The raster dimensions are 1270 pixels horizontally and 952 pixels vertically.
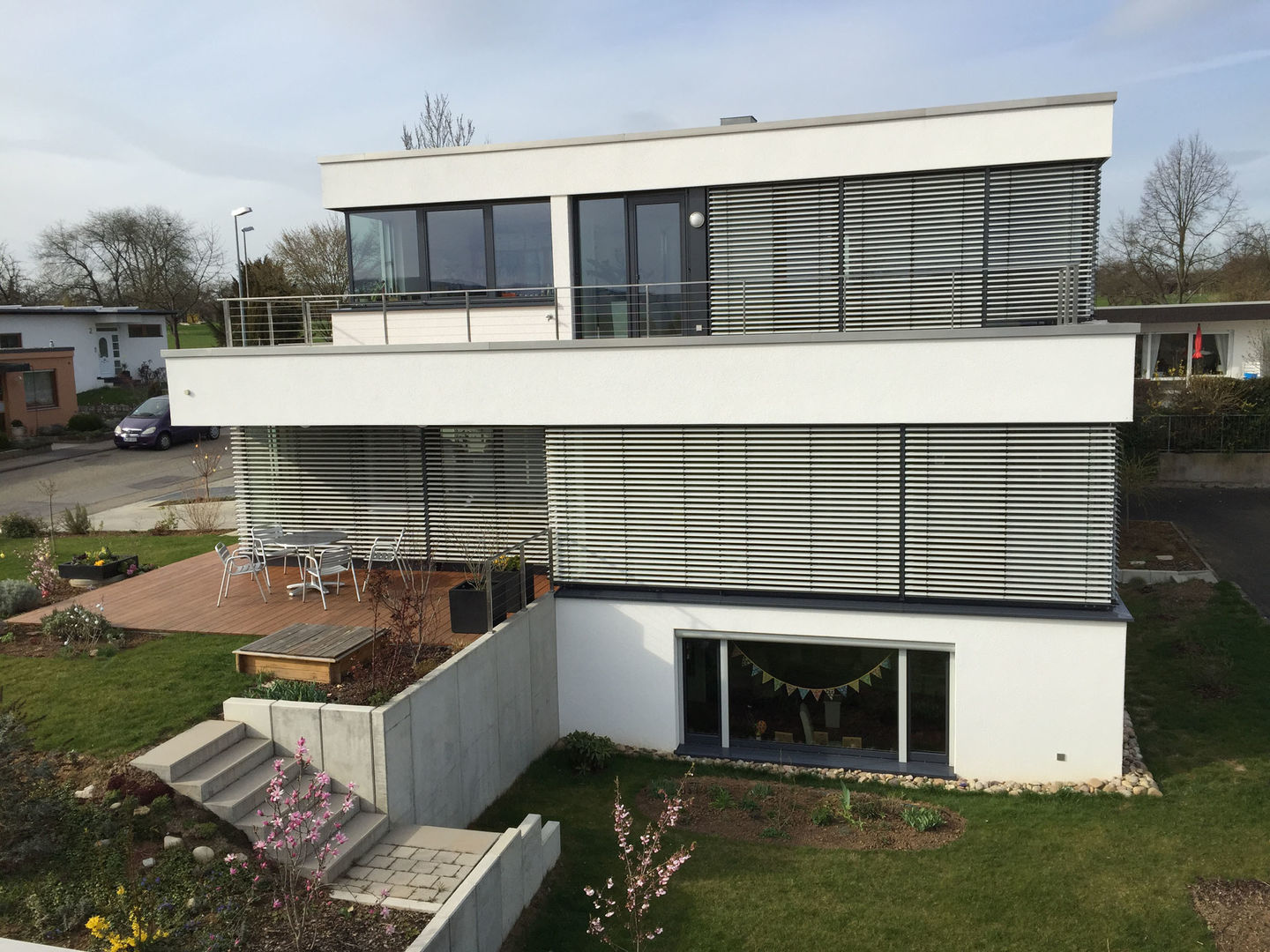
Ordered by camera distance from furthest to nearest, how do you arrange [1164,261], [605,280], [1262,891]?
[1164,261], [605,280], [1262,891]

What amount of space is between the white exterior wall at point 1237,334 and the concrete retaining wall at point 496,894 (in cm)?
3193

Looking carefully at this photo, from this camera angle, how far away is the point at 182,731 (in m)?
8.86

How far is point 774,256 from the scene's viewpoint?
13.1 metres

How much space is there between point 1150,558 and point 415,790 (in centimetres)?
1669

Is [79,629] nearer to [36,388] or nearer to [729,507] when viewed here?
[729,507]

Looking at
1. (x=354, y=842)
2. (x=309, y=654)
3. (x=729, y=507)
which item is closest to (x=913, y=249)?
(x=729, y=507)

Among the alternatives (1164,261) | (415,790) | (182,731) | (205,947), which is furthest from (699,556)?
(1164,261)

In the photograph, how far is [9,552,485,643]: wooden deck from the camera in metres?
11.9

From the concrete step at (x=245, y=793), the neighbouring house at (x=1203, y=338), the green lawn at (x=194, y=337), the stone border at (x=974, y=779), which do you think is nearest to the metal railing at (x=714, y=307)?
the stone border at (x=974, y=779)

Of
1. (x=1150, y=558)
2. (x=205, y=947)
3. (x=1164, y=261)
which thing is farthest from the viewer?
(x=1164, y=261)

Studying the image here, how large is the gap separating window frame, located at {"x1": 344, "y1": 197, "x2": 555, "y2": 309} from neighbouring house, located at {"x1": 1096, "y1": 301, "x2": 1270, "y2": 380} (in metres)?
24.7

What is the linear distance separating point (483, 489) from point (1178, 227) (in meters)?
45.6

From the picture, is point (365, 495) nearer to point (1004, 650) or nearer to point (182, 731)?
point (182, 731)

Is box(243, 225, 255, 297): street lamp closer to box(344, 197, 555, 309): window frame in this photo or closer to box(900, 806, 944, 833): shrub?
box(344, 197, 555, 309): window frame
